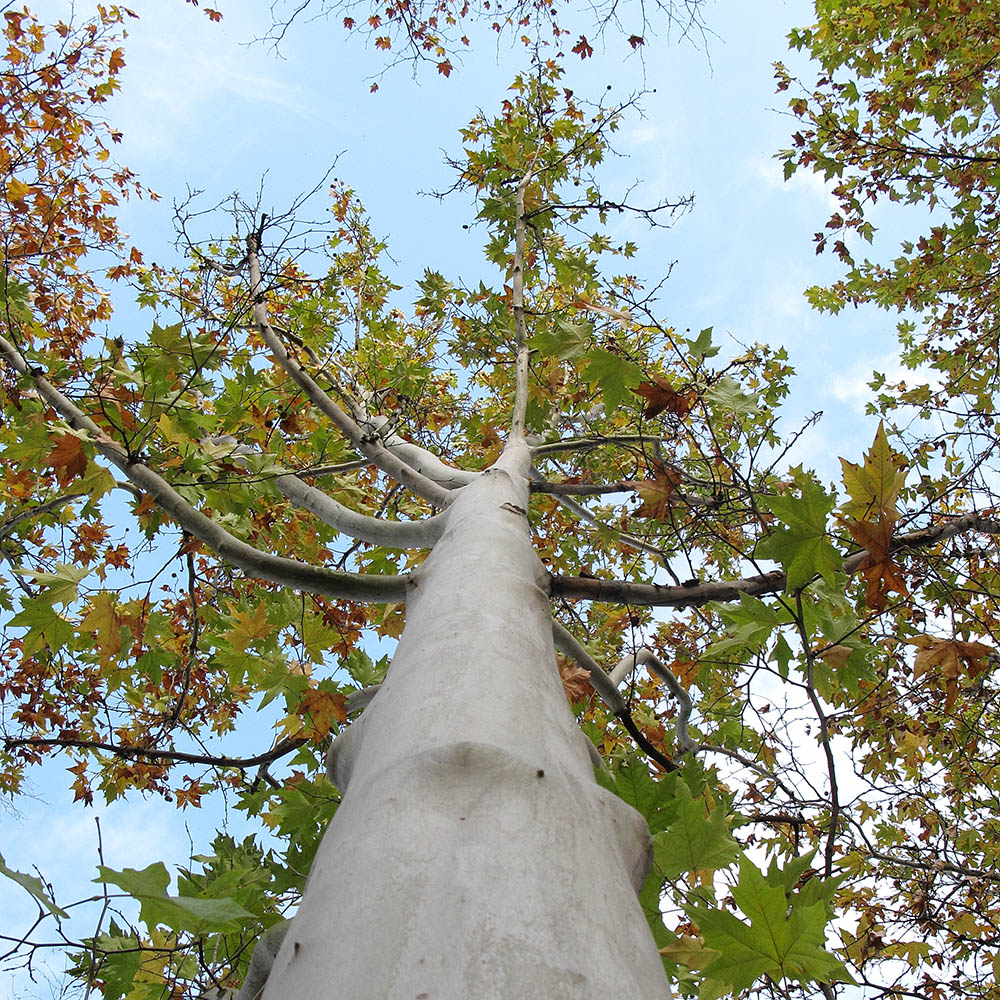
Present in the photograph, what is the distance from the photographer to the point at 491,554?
194 cm

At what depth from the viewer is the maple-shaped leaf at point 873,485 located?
5.63 ft

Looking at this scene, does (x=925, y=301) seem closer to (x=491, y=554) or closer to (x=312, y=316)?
(x=312, y=316)

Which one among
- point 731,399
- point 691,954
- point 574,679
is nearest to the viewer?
point 691,954

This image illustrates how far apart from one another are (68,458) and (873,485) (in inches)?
100

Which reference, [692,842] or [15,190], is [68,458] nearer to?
[692,842]

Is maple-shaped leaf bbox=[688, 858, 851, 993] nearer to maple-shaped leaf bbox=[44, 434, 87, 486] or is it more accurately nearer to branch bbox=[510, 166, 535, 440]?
maple-shaped leaf bbox=[44, 434, 87, 486]

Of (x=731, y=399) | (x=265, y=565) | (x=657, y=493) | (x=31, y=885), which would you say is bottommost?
(x=31, y=885)

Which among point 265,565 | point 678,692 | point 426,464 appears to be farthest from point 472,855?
point 678,692

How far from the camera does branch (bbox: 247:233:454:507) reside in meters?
3.23

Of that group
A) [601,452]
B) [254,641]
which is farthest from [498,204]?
[254,641]

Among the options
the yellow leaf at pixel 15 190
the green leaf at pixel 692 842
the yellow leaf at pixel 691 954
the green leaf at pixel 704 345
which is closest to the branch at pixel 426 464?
the green leaf at pixel 704 345

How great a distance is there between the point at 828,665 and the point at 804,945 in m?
1.50

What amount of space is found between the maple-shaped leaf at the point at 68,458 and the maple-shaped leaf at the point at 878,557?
2461 millimetres

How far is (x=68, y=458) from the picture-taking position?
7.78ft
